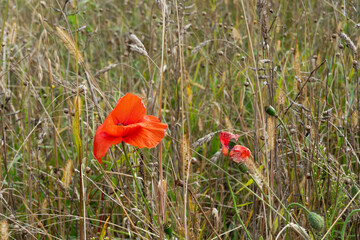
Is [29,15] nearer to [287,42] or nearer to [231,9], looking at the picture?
[231,9]

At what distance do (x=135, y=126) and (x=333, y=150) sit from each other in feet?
4.06

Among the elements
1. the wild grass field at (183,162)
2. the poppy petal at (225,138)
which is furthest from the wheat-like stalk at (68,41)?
the poppy petal at (225,138)

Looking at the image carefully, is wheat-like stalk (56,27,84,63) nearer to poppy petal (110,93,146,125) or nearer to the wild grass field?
the wild grass field

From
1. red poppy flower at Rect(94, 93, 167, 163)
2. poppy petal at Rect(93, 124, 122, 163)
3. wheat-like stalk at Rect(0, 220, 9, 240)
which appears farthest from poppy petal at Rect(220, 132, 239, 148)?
wheat-like stalk at Rect(0, 220, 9, 240)

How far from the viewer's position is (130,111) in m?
1.06

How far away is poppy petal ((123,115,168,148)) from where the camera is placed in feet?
3.28

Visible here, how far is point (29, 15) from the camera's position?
3516 millimetres

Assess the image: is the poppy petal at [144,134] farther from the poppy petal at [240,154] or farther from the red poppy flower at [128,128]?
the poppy petal at [240,154]

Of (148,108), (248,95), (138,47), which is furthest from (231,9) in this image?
(138,47)

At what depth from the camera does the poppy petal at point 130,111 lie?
41.3 inches

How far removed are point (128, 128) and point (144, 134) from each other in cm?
5

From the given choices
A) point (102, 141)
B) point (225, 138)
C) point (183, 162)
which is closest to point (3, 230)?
point (102, 141)

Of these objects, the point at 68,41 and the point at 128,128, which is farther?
the point at 68,41

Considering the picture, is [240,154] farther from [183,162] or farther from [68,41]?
[68,41]
